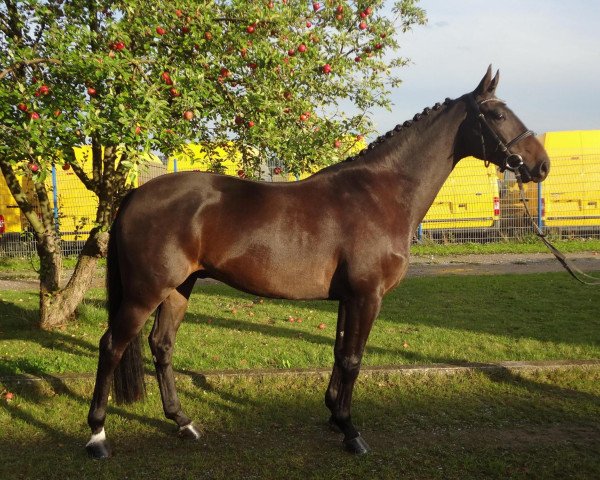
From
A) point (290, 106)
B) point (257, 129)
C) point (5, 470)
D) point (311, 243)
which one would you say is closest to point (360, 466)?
point (311, 243)

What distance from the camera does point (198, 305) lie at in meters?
8.58

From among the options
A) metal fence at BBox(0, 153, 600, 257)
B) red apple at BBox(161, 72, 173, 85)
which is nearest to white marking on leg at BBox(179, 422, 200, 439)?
red apple at BBox(161, 72, 173, 85)

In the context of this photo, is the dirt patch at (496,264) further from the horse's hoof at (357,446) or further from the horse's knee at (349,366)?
the horse's hoof at (357,446)

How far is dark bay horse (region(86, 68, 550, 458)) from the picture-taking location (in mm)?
3994

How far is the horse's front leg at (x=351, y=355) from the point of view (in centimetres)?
400

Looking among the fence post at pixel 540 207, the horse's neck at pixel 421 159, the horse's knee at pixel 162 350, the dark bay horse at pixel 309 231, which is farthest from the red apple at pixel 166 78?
the fence post at pixel 540 207

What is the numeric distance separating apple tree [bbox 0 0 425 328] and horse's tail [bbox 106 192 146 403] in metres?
0.62

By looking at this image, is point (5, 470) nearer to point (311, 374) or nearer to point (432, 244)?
point (311, 374)

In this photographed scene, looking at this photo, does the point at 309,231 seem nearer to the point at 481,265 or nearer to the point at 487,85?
the point at 487,85

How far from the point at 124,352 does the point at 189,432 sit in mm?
791

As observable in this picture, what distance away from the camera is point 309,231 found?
4.05 meters

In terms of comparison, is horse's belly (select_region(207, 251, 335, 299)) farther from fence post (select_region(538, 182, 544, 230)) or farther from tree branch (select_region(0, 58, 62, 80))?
fence post (select_region(538, 182, 544, 230))

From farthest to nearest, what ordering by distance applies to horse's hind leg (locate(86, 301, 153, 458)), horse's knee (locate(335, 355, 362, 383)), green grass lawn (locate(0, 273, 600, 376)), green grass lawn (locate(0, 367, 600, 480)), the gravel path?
the gravel path, green grass lawn (locate(0, 273, 600, 376)), horse's knee (locate(335, 355, 362, 383)), horse's hind leg (locate(86, 301, 153, 458)), green grass lawn (locate(0, 367, 600, 480))

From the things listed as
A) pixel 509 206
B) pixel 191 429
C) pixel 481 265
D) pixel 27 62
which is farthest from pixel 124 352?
pixel 509 206
